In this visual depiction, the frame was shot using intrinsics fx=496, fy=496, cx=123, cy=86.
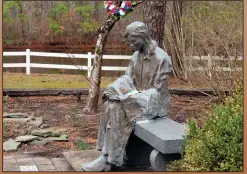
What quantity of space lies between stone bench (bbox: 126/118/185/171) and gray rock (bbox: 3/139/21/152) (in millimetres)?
1929

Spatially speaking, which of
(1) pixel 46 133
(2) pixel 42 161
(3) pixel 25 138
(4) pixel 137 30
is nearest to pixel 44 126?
(1) pixel 46 133

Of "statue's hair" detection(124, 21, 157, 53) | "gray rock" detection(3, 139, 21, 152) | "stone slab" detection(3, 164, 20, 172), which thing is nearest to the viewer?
"statue's hair" detection(124, 21, 157, 53)

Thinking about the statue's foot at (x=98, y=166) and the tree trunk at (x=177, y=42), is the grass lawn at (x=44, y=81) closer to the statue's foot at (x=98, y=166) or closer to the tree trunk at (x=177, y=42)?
the tree trunk at (x=177, y=42)

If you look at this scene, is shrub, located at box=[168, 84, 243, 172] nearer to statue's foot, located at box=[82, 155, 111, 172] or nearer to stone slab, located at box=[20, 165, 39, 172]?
statue's foot, located at box=[82, 155, 111, 172]

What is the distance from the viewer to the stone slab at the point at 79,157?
5.80 metres

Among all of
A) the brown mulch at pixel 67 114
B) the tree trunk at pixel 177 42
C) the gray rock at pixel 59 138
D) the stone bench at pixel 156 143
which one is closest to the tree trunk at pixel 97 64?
the brown mulch at pixel 67 114

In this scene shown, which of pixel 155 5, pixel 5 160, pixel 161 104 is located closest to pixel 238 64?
pixel 155 5

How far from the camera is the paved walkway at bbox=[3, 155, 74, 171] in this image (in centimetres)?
584

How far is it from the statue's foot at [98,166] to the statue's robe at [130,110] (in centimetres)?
9

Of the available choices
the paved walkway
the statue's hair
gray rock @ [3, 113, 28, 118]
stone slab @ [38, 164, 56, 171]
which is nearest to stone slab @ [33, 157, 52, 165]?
the paved walkway

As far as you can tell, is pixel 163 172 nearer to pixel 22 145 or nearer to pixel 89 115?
pixel 22 145

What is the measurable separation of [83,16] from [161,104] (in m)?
20.4

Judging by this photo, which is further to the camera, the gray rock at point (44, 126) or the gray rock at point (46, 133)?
the gray rock at point (44, 126)

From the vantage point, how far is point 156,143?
4.84 metres
